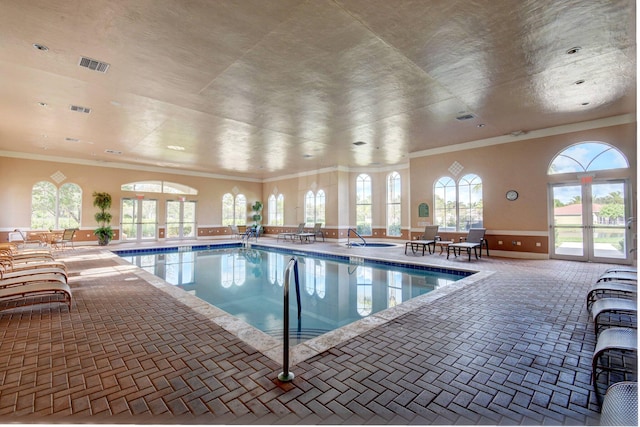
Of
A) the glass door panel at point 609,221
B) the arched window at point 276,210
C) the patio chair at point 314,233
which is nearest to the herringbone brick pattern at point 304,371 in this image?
the glass door panel at point 609,221

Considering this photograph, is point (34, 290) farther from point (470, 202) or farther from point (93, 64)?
point (470, 202)

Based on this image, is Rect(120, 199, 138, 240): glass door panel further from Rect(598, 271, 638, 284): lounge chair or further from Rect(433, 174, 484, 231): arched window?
Rect(598, 271, 638, 284): lounge chair

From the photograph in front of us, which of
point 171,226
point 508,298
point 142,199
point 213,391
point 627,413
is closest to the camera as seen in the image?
point 627,413

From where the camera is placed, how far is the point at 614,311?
2615mm

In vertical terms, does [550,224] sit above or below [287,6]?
below

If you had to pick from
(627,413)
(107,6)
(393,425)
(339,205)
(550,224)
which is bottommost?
(393,425)

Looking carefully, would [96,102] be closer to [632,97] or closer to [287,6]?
[287,6]

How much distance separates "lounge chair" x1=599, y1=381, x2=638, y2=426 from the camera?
1375 mm

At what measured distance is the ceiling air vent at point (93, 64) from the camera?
170 inches

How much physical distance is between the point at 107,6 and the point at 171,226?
12.0 m

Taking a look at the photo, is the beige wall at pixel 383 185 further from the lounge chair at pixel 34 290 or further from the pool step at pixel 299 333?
the lounge chair at pixel 34 290

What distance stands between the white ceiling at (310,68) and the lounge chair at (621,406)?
3557mm

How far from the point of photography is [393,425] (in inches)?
64.1

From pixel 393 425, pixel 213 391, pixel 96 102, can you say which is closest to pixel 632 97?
pixel 393 425
